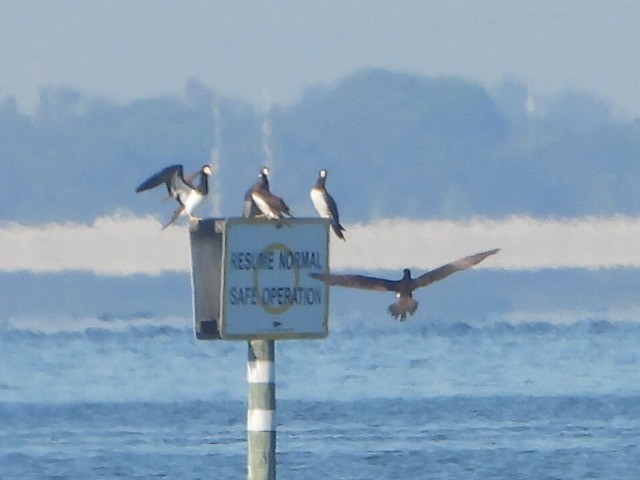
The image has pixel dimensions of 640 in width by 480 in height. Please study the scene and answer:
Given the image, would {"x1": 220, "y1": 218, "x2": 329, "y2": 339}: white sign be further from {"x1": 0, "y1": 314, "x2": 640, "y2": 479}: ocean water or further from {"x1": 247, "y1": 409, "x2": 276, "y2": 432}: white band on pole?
{"x1": 0, "y1": 314, "x2": 640, "y2": 479}: ocean water

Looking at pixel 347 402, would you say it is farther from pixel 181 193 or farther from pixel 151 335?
pixel 151 335

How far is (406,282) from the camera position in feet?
45.8

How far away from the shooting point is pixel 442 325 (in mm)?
48812

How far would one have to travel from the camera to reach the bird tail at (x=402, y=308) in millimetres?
13656

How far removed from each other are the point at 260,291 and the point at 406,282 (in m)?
1.65

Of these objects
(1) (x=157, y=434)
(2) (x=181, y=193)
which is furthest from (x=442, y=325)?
(2) (x=181, y=193)

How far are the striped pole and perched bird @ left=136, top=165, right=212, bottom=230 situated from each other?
2.39 meters

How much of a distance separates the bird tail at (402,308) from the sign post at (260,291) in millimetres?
1043

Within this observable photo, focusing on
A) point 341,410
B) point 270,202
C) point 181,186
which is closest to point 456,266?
point 270,202

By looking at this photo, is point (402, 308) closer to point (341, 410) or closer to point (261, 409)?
point (261, 409)

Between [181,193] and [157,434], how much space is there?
10.5 meters

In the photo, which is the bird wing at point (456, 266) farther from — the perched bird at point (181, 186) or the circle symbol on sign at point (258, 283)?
the perched bird at point (181, 186)

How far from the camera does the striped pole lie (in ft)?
41.5

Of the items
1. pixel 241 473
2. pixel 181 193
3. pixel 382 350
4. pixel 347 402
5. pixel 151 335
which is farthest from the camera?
pixel 151 335
